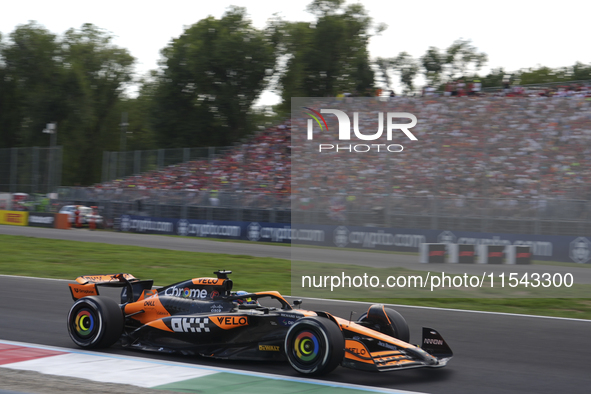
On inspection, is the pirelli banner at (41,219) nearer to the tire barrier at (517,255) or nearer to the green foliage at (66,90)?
the tire barrier at (517,255)

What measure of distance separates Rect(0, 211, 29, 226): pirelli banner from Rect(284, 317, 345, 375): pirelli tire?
85.3 feet

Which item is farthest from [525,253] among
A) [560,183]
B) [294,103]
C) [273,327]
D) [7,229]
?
[7,229]

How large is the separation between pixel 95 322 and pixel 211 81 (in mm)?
31519

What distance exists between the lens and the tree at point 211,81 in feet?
119

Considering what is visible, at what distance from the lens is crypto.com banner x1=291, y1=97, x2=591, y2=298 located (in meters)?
12.9

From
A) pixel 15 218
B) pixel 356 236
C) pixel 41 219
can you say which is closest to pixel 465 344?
pixel 356 236

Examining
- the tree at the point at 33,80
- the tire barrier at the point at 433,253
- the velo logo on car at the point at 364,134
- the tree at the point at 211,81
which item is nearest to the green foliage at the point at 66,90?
the tree at the point at 33,80

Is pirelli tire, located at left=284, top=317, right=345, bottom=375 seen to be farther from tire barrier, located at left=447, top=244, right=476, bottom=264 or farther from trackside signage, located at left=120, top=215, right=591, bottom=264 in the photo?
trackside signage, located at left=120, top=215, right=591, bottom=264

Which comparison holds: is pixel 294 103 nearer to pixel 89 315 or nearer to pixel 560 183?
pixel 560 183

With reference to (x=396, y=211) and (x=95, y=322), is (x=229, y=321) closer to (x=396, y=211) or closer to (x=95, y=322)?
(x=95, y=322)

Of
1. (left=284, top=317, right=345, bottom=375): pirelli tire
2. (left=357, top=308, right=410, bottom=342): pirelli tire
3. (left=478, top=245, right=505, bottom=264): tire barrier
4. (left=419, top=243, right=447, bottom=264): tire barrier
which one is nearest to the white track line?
(left=284, top=317, right=345, bottom=375): pirelli tire

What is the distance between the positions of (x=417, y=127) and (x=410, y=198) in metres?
3.96

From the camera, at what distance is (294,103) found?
3045 centimetres

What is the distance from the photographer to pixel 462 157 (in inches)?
734
